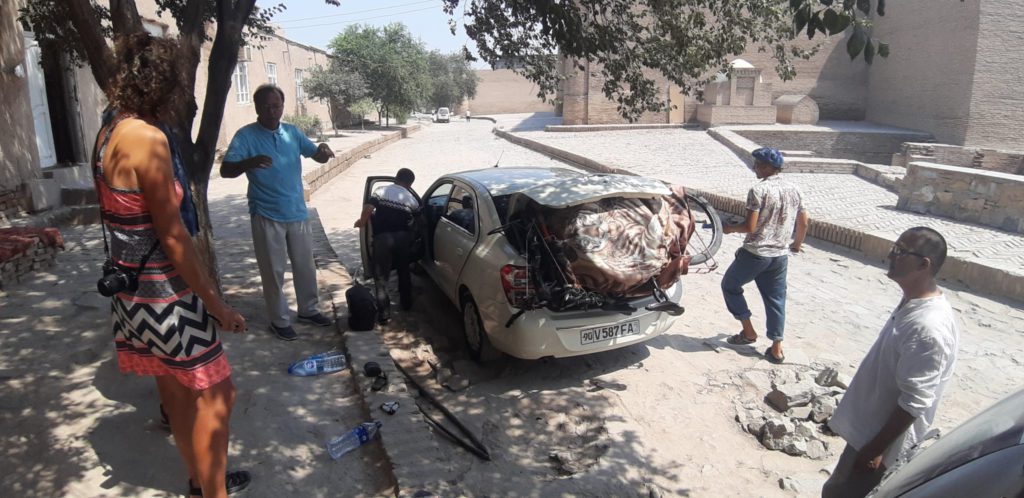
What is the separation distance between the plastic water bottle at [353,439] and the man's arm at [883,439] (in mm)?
2265

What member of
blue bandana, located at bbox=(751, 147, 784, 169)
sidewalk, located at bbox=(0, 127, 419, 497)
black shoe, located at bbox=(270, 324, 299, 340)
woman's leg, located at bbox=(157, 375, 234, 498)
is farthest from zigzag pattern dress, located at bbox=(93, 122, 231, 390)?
blue bandana, located at bbox=(751, 147, 784, 169)

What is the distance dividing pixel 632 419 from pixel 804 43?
106ft

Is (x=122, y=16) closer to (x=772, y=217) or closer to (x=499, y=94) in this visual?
(x=772, y=217)

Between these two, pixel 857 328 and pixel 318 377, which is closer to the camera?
pixel 318 377

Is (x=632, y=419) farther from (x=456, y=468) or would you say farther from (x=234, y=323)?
(x=234, y=323)

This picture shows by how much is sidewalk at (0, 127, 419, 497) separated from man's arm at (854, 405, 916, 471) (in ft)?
6.63

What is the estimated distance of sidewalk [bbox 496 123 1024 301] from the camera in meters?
6.70

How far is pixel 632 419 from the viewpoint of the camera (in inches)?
159

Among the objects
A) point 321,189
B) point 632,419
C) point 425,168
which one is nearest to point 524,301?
point 632,419

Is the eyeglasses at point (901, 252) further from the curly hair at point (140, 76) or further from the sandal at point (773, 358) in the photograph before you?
the curly hair at point (140, 76)

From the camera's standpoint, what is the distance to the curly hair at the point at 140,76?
7.04 feet

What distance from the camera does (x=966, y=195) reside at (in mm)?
9508

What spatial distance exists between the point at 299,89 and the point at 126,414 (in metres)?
29.3

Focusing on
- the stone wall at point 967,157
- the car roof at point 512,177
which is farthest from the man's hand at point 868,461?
the stone wall at point 967,157
